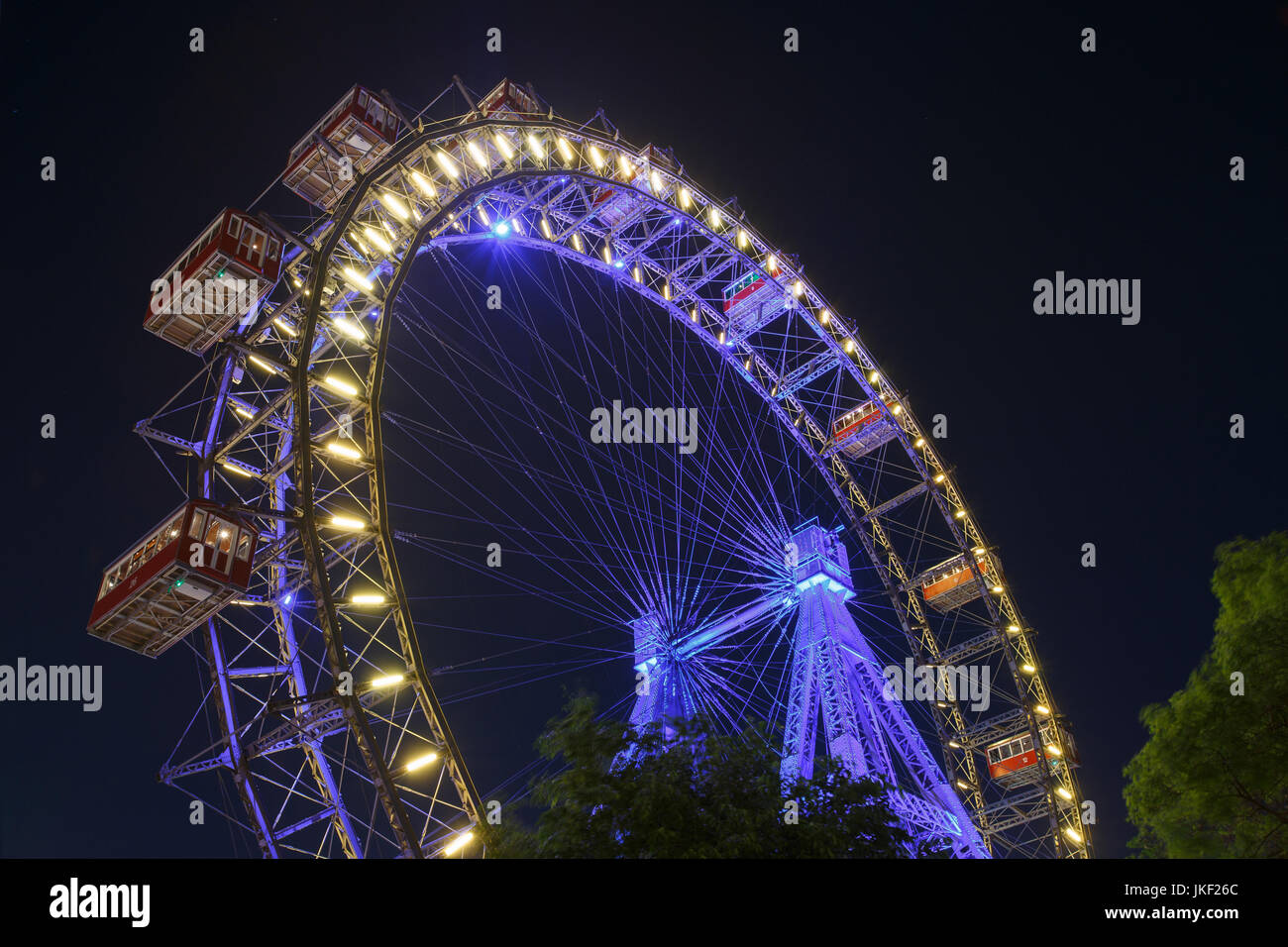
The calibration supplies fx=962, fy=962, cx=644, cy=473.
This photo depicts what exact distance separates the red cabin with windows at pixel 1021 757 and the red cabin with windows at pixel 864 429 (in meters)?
12.1

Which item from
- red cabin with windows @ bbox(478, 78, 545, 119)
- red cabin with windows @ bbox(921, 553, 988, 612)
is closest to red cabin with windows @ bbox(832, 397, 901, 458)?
red cabin with windows @ bbox(921, 553, 988, 612)

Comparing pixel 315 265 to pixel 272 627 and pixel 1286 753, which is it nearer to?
pixel 272 627

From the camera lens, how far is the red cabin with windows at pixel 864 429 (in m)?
36.2

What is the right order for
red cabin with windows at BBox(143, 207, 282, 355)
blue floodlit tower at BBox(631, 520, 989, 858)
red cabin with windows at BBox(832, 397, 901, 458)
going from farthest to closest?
red cabin with windows at BBox(832, 397, 901, 458), blue floodlit tower at BBox(631, 520, 989, 858), red cabin with windows at BBox(143, 207, 282, 355)

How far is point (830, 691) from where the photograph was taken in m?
27.4

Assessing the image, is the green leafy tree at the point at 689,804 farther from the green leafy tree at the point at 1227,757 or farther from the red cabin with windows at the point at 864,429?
the red cabin with windows at the point at 864,429

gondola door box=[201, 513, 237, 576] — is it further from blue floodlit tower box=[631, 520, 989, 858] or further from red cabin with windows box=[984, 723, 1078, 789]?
red cabin with windows box=[984, 723, 1078, 789]

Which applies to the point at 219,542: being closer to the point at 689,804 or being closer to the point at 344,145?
the point at 689,804

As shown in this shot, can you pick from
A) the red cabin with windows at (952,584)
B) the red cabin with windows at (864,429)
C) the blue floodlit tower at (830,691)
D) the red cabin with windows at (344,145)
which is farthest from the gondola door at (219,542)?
the red cabin with windows at (952,584)

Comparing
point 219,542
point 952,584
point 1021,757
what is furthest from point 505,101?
point 1021,757

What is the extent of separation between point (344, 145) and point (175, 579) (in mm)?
11916

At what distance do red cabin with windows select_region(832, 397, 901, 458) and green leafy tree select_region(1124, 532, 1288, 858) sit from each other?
67.2ft

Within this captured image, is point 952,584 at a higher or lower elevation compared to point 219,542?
lower

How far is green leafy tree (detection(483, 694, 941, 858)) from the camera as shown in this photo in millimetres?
11516
